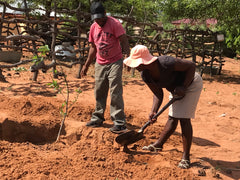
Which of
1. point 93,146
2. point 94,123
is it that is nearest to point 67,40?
point 94,123

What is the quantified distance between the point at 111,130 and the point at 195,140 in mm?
1329

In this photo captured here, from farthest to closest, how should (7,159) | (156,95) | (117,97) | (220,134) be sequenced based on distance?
(220,134)
(117,97)
(156,95)
(7,159)

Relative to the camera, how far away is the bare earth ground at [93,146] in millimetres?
2809

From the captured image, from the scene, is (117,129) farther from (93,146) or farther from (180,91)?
(180,91)

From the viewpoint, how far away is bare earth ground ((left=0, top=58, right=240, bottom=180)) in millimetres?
2809

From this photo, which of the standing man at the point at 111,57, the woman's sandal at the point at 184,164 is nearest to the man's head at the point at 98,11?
the standing man at the point at 111,57

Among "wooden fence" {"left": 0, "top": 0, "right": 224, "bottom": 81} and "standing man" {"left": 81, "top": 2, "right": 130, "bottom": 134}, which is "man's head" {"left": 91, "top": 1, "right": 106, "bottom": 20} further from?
"wooden fence" {"left": 0, "top": 0, "right": 224, "bottom": 81}

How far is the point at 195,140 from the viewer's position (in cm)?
413

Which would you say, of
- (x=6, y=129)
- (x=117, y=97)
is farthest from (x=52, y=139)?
(x=117, y=97)

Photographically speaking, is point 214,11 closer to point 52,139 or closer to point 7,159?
point 52,139

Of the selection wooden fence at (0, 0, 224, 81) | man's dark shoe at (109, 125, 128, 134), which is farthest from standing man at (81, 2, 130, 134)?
wooden fence at (0, 0, 224, 81)

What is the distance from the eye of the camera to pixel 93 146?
10.9 ft

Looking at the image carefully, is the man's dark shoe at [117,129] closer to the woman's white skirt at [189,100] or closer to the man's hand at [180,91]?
the woman's white skirt at [189,100]

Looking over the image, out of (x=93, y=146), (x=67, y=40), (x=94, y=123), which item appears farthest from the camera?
(x=67, y=40)
